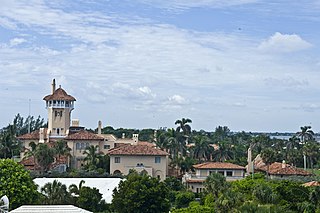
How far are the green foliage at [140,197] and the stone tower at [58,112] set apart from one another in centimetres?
3744

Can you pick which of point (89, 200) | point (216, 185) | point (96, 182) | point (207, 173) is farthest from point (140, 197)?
point (207, 173)

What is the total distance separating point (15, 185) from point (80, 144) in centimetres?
3760

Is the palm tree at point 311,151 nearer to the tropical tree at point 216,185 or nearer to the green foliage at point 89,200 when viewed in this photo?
the tropical tree at point 216,185

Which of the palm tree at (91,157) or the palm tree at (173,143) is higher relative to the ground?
the palm tree at (173,143)

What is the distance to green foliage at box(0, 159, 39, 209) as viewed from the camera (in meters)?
44.4

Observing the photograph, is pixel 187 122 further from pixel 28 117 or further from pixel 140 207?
pixel 28 117

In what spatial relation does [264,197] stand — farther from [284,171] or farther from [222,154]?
[222,154]

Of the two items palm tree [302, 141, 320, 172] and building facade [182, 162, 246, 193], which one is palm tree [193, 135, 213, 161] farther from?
building facade [182, 162, 246, 193]

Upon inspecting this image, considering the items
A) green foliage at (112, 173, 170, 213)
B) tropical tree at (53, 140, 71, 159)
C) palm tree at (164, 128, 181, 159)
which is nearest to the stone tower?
tropical tree at (53, 140, 71, 159)

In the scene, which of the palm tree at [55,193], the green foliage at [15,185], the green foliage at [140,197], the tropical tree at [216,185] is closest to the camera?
the green foliage at [15,185]

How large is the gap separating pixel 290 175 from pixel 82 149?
2762 centimetres

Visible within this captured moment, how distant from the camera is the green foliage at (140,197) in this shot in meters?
50.1

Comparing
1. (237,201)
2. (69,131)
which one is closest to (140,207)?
(237,201)

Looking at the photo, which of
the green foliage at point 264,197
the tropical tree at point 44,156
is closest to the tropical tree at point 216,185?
the green foliage at point 264,197
